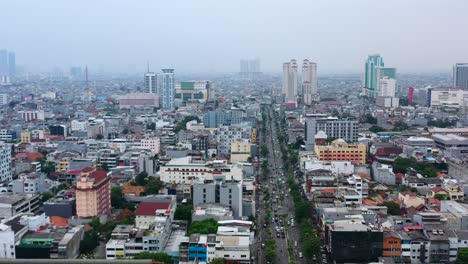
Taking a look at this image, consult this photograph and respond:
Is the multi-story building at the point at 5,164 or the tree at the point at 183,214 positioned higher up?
the multi-story building at the point at 5,164

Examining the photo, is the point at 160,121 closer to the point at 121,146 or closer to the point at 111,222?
the point at 121,146

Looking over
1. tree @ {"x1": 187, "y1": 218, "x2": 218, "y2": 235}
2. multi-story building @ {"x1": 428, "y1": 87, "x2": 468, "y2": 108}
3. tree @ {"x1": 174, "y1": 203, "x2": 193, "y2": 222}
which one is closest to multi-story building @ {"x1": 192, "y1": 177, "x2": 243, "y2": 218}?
tree @ {"x1": 174, "y1": 203, "x2": 193, "y2": 222}

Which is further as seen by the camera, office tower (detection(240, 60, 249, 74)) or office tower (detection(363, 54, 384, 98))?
office tower (detection(240, 60, 249, 74))

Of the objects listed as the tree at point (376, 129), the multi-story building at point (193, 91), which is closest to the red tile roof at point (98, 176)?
the tree at point (376, 129)

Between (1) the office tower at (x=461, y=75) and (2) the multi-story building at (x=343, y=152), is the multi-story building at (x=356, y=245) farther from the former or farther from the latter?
(1) the office tower at (x=461, y=75)

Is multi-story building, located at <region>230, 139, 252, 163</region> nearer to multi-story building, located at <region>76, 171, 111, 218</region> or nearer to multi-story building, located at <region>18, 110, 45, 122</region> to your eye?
multi-story building, located at <region>76, 171, 111, 218</region>

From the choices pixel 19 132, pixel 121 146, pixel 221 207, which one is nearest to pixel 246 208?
pixel 221 207
